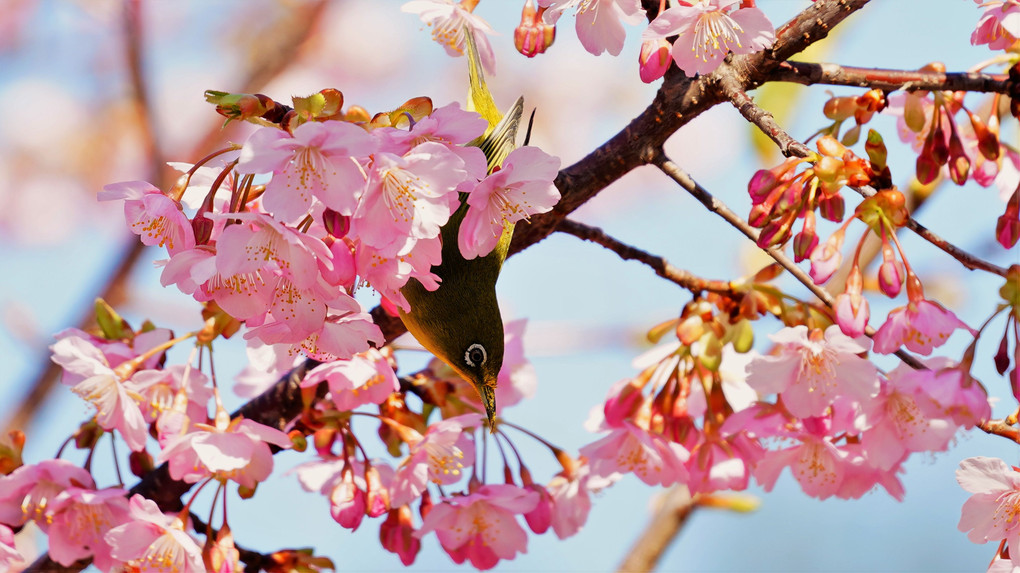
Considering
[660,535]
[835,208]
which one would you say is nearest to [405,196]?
[835,208]

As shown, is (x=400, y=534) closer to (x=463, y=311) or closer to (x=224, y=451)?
(x=224, y=451)

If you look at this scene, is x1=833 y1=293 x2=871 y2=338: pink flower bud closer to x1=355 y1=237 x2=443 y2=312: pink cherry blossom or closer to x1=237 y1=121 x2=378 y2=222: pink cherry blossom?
x1=355 y1=237 x2=443 y2=312: pink cherry blossom

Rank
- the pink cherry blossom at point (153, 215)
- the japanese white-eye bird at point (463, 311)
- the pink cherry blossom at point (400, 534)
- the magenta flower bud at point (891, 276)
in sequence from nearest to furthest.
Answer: the pink cherry blossom at point (153, 215) → the japanese white-eye bird at point (463, 311) → the magenta flower bud at point (891, 276) → the pink cherry blossom at point (400, 534)

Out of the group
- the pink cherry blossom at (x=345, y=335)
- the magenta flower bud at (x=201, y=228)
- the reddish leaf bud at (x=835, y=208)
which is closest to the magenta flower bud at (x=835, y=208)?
the reddish leaf bud at (x=835, y=208)

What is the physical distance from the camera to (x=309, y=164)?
35.4 inches

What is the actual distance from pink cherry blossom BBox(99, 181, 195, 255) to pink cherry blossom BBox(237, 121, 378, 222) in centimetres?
15

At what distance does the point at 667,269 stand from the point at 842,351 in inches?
12.1

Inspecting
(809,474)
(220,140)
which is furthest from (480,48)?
(220,140)

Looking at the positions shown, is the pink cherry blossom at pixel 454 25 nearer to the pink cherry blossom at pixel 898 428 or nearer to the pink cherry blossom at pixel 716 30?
the pink cherry blossom at pixel 716 30

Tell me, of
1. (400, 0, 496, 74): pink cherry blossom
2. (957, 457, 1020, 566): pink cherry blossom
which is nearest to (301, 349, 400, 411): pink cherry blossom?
(400, 0, 496, 74): pink cherry blossom

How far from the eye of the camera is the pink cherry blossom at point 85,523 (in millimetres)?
1432

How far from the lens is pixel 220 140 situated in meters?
2.41

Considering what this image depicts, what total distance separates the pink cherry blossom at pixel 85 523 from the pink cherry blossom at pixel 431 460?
45 cm

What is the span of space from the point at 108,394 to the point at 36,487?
9.0 inches
